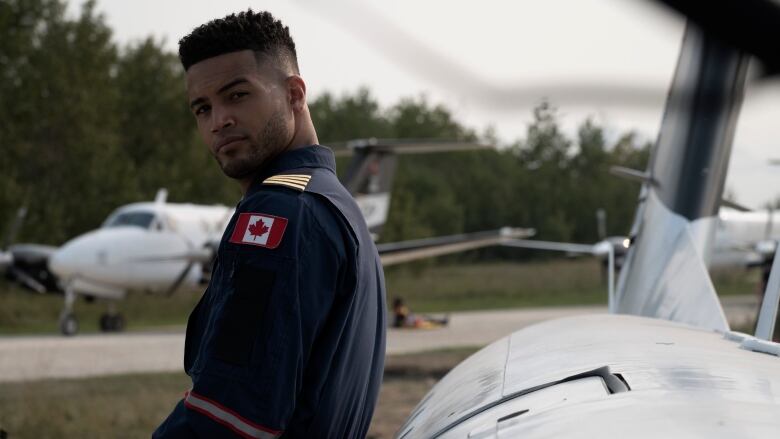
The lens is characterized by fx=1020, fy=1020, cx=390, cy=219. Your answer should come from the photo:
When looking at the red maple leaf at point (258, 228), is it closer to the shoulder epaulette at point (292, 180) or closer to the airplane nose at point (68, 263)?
the shoulder epaulette at point (292, 180)

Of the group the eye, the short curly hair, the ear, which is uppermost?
the short curly hair

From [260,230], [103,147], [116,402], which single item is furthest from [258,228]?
[103,147]

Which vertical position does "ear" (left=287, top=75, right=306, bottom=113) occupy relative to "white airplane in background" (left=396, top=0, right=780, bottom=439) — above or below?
above

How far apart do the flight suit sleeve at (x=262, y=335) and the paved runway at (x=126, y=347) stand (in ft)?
34.0

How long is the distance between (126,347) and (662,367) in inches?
587

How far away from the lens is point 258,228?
167 centimetres

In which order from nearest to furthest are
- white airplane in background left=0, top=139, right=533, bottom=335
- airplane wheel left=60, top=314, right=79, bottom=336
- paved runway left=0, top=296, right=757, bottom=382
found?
paved runway left=0, top=296, right=757, bottom=382 → airplane wheel left=60, top=314, right=79, bottom=336 → white airplane in background left=0, top=139, right=533, bottom=335

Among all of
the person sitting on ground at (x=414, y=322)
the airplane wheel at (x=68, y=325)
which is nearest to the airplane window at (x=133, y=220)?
the airplane wheel at (x=68, y=325)

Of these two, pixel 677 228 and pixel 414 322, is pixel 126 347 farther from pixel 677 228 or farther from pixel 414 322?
pixel 677 228

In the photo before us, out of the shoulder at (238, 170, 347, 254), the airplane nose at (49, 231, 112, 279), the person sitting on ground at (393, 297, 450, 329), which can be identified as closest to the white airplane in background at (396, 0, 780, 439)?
the shoulder at (238, 170, 347, 254)

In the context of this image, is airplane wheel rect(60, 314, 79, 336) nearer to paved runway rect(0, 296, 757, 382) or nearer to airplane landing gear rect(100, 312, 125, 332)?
paved runway rect(0, 296, 757, 382)

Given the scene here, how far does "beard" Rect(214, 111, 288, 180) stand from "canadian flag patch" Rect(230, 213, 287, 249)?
0.18 meters

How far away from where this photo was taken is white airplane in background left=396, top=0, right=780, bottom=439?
3.30 ft

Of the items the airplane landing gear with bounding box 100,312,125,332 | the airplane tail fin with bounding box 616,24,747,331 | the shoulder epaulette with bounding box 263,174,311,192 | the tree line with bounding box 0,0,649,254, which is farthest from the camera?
the tree line with bounding box 0,0,649,254
